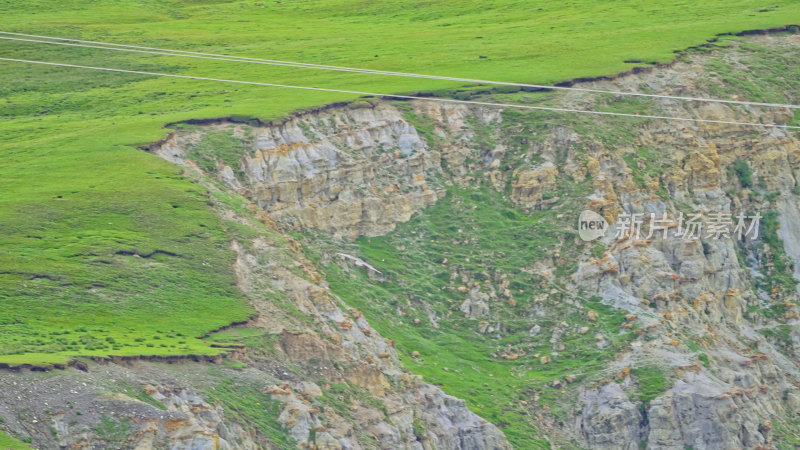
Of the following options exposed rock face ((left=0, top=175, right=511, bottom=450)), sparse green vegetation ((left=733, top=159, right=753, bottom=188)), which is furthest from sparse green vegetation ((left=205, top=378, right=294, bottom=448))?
sparse green vegetation ((left=733, top=159, right=753, bottom=188))

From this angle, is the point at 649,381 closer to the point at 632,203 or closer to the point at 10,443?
the point at 632,203

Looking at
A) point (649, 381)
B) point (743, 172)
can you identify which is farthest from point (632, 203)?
point (649, 381)

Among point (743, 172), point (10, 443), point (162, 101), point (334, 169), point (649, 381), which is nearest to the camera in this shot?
point (10, 443)

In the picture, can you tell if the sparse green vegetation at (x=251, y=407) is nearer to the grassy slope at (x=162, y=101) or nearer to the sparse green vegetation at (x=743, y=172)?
the grassy slope at (x=162, y=101)

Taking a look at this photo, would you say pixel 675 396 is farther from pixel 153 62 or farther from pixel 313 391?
pixel 153 62

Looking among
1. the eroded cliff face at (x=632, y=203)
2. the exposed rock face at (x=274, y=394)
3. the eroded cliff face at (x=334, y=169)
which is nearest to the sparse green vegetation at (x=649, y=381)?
the eroded cliff face at (x=632, y=203)

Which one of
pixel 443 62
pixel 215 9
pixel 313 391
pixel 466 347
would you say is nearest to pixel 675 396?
pixel 466 347
